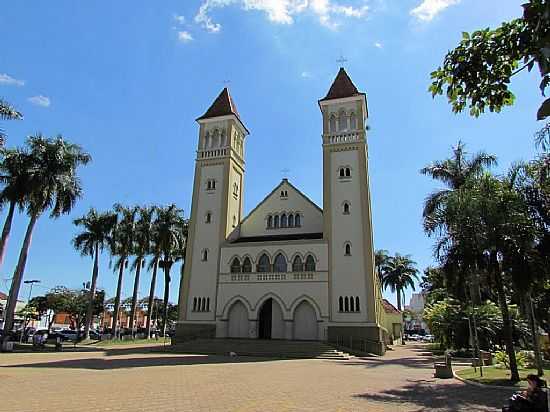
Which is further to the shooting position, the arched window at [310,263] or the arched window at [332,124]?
the arched window at [332,124]

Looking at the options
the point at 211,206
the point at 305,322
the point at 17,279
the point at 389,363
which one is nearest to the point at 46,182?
the point at 17,279

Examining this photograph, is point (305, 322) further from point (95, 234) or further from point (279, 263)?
point (95, 234)

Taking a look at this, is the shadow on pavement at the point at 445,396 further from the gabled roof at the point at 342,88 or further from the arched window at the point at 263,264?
the gabled roof at the point at 342,88

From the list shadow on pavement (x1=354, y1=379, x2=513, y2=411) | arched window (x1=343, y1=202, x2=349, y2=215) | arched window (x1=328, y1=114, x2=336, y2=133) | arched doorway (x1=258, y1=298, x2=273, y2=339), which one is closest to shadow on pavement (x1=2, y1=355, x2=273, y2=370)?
shadow on pavement (x1=354, y1=379, x2=513, y2=411)

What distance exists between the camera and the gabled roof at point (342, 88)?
3819 cm

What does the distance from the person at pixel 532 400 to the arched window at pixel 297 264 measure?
2636 centimetres

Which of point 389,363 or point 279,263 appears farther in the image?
point 279,263

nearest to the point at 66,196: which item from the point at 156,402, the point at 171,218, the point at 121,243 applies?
the point at 121,243

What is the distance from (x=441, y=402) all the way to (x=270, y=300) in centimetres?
2390

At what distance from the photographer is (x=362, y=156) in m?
35.7

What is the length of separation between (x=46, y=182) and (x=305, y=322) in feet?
70.1

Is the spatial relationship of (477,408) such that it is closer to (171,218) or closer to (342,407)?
(342,407)

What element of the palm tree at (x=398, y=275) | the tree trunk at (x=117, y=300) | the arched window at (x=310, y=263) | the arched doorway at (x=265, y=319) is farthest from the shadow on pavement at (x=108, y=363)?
the palm tree at (x=398, y=275)

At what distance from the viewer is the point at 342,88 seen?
3941 centimetres
